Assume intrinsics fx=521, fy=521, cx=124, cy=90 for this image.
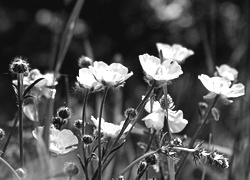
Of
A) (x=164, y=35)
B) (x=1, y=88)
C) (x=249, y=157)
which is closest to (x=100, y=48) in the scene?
(x=164, y=35)

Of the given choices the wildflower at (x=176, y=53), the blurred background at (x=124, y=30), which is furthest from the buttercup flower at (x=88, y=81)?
the blurred background at (x=124, y=30)

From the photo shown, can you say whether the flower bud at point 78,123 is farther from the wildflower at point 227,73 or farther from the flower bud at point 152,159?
the wildflower at point 227,73

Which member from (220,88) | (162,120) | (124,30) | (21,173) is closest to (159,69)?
(162,120)

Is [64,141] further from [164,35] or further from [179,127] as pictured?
[164,35]

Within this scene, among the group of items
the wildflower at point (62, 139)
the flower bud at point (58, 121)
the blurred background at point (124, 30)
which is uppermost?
the blurred background at point (124, 30)

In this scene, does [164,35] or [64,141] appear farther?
[164,35]

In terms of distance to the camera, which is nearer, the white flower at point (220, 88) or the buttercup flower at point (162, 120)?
the buttercup flower at point (162, 120)

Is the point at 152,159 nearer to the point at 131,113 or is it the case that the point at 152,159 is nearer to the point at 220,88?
the point at 131,113

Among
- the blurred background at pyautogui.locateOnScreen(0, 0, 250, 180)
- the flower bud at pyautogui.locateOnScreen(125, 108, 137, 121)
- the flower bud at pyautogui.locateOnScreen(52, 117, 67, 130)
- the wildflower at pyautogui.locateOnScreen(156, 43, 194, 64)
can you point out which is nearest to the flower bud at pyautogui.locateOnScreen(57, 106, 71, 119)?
the flower bud at pyautogui.locateOnScreen(52, 117, 67, 130)
